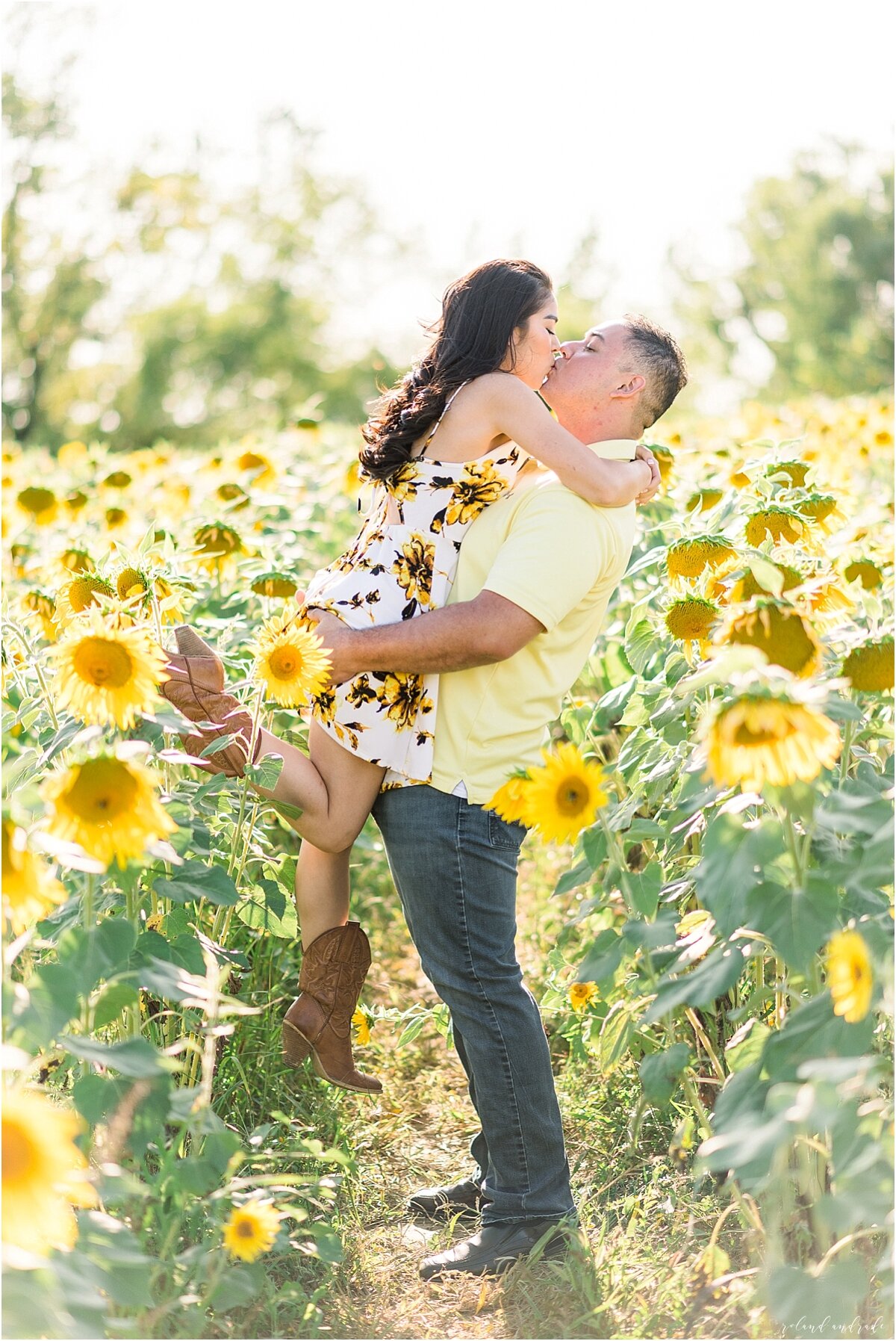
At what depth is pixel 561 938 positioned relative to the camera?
2.38m

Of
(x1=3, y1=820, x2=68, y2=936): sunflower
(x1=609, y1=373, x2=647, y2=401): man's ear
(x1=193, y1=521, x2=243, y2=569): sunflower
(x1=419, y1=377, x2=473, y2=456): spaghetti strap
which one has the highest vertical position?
(x1=193, y1=521, x2=243, y2=569): sunflower

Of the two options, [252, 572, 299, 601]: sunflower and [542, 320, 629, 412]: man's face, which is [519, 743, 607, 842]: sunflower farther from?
[252, 572, 299, 601]: sunflower

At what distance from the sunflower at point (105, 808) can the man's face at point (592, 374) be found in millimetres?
1302

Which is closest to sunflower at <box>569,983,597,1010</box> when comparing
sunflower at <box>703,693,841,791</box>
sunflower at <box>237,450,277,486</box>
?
sunflower at <box>703,693,841,791</box>

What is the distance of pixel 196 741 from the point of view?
2254mm

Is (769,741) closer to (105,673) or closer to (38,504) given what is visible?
(105,673)

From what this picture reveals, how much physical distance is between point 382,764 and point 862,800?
96cm

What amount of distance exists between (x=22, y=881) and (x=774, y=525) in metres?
1.35

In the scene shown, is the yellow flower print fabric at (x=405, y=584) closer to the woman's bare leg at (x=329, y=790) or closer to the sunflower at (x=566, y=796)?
the woman's bare leg at (x=329, y=790)

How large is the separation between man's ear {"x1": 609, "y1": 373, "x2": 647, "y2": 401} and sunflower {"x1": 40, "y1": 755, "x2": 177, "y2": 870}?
1.33 metres

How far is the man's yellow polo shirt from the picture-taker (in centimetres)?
223

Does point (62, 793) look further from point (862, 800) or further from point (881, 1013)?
point (881, 1013)

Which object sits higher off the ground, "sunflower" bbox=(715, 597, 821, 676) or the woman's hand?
→ the woman's hand

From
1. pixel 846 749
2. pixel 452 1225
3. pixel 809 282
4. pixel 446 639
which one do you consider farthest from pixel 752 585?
pixel 809 282
